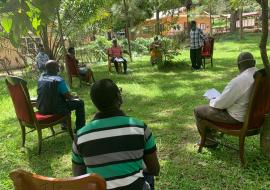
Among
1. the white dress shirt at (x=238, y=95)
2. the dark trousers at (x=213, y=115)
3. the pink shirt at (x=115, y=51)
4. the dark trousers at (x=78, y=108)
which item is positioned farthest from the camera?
the pink shirt at (x=115, y=51)

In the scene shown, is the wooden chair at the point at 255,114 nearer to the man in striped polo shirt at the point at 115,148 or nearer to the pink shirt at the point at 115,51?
the man in striped polo shirt at the point at 115,148

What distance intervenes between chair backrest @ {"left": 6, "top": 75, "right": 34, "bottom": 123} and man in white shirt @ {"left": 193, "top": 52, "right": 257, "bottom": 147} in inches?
107

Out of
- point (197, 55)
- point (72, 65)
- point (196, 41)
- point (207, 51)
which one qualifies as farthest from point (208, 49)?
point (72, 65)

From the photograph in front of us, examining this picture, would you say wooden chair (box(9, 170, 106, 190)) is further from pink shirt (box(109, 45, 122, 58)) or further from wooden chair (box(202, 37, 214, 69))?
pink shirt (box(109, 45, 122, 58))

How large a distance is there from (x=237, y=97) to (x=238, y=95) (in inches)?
1.1

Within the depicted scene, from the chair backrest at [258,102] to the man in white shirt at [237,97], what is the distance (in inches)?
4.4

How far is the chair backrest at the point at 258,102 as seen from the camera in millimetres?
2652

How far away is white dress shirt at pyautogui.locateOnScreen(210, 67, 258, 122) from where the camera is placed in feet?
9.23

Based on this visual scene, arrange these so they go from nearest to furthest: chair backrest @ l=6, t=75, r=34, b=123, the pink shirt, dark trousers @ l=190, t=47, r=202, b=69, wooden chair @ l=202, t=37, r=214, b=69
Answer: chair backrest @ l=6, t=75, r=34, b=123 < dark trousers @ l=190, t=47, r=202, b=69 < wooden chair @ l=202, t=37, r=214, b=69 < the pink shirt

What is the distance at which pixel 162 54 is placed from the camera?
10.3 meters

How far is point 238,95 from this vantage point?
2.86m

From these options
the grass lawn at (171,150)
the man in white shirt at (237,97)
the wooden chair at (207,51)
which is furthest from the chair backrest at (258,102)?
the wooden chair at (207,51)

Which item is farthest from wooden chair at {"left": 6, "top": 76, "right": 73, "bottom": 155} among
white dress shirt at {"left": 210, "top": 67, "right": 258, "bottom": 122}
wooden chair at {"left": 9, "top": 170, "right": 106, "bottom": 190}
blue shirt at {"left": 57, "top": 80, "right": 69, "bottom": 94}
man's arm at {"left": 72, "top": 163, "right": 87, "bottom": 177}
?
white dress shirt at {"left": 210, "top": 67, "right": 258, "bottom": 122}

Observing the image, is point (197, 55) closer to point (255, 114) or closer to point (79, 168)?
point (255, 114)
